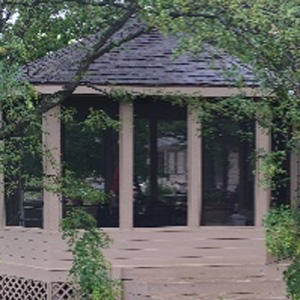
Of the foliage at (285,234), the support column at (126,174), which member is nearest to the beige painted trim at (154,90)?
the support column at (126,174)

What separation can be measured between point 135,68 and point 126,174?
4.74 feet

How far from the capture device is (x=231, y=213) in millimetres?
10117

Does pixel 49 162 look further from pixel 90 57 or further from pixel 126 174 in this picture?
pixel 90 57

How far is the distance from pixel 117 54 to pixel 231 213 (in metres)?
2.73

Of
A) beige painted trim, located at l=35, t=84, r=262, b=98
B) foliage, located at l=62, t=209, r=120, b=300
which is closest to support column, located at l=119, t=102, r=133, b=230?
beige painted trim, located at l=35, t=84, r=262, b=98

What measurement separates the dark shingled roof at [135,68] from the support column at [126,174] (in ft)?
1.51

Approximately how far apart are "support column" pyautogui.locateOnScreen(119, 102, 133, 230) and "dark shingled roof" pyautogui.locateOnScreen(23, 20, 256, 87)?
461 millimetres

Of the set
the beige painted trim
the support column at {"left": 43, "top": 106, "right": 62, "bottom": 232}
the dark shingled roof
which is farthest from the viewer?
the support column at {"left": 43, "top": 106, "right": 62, "bottom": 232}

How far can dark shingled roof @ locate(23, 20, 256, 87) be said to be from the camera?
31.7 feet

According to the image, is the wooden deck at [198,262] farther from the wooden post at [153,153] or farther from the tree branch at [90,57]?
the tree branch at [90,57]

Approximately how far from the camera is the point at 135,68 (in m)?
10.1

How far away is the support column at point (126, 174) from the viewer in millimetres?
9938

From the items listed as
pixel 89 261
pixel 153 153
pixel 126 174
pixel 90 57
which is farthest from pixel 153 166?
pixel 90 57

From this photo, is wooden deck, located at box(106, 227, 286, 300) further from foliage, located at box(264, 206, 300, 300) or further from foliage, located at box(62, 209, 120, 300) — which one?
foliage, located at box(264, 206, 300, 300)
